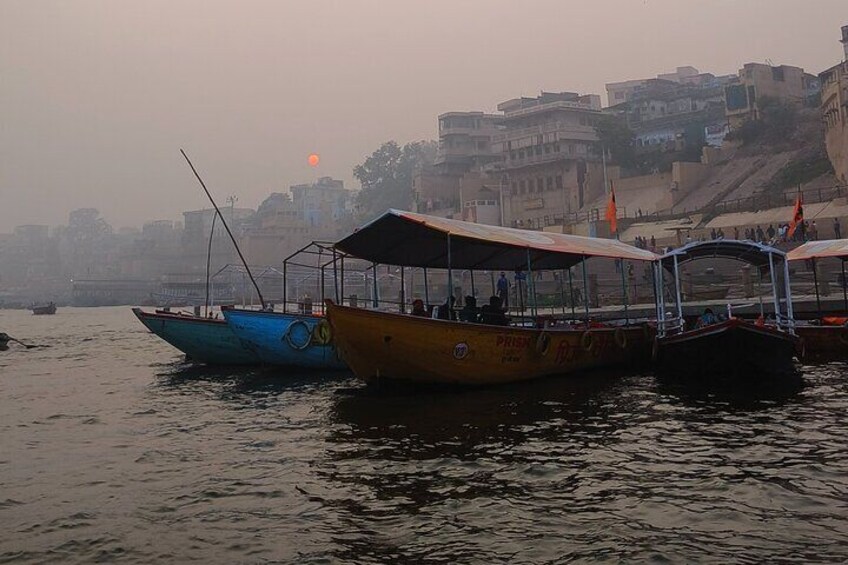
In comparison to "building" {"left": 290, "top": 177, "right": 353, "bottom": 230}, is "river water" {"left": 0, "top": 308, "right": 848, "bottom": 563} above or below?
below

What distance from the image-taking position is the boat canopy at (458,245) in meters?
12.7

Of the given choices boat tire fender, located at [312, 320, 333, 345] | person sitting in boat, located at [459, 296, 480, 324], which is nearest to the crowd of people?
person sitting in boat, located at [459, 296, 480, 324]

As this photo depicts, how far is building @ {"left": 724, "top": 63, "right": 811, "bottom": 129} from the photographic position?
60.7 metres

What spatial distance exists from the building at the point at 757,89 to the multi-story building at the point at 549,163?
42.9ft

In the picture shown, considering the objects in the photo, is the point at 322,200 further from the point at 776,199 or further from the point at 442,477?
the point at 442,477

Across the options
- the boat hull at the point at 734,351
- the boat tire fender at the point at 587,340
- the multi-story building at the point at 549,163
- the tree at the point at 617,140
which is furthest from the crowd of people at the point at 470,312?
the tree at the point at 617,140

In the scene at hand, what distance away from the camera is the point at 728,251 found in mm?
16031

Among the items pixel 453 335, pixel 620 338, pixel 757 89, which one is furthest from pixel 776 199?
pixel 453 335

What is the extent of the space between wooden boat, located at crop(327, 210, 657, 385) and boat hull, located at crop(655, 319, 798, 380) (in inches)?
74.6

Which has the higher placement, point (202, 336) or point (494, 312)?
point (494, 312)

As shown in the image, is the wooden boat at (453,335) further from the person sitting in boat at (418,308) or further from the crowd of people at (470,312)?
the crowd of people at (470,312)

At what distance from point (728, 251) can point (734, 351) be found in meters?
3.47

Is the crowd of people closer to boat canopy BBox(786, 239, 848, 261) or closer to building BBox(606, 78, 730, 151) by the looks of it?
boat canopy BBox(786, 239, 848, 261)

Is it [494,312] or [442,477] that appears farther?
[494,312]
